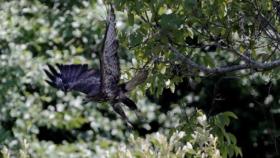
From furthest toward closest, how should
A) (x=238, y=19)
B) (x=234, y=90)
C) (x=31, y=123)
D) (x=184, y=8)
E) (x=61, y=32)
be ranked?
1. (x=234, y=90)
2. (x=61, y=32)
3. (x=31, y=123)
4. (x=238, y=19)
5. (x=184, y=8)

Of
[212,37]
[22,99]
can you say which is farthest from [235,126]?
[212,37]

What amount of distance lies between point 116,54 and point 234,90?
4571 millimetres

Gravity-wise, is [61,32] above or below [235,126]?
above

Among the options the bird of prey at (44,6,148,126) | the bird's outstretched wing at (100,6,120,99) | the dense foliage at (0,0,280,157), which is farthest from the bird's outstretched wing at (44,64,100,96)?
the dense foliage at (0,0,280,157)

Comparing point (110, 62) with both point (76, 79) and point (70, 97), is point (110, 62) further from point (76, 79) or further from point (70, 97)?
point (70, 97)

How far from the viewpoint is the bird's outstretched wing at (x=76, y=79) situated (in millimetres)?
3764

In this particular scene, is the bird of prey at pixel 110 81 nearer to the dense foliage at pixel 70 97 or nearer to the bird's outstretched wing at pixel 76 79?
the bird's outstretched wing at pixel 76 79

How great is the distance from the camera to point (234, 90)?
25.3ft

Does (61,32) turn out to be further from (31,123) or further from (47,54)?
(31,123)

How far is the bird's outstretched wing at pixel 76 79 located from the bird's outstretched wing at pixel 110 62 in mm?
225

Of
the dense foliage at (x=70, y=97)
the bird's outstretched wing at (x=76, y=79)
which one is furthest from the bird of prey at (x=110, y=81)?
the dense foliage at (x=70, y=97)

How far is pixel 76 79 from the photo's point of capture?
400 centimetres

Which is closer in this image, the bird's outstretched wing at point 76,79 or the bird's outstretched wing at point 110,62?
the bird's outstretched wing at point 110,62

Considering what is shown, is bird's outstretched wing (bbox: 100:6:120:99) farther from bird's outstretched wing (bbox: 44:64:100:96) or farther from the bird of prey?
bird's outstretched wing (bbox: 44:64:100:96)
